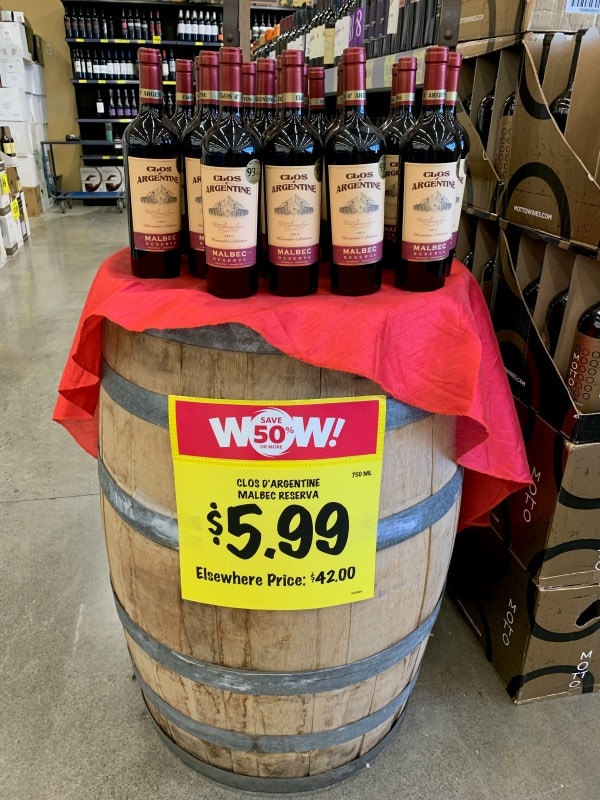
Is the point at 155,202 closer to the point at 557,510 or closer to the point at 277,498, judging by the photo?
the point at 277,498

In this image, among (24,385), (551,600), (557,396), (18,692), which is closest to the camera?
(557,396)

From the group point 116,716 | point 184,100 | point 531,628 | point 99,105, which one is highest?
point 99,105

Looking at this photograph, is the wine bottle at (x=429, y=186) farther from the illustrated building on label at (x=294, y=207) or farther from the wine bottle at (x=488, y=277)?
the wine bottle at (x=488, y=277)

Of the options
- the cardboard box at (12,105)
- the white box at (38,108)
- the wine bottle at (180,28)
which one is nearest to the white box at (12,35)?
the cardboard box at (12,105)

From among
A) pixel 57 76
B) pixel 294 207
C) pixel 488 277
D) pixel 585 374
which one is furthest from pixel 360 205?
pixel 57 76

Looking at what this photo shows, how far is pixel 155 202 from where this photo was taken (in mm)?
1268

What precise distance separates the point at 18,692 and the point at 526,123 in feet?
6.59

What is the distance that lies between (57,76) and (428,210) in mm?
10363

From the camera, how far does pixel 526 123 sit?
152cm

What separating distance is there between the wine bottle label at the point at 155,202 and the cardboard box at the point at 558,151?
841 millimetres

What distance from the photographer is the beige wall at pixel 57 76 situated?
942cm

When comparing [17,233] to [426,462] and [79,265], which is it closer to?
[79,265]

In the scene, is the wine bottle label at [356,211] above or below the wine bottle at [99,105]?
below

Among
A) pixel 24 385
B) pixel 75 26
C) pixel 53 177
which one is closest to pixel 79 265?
pixel 24 385
